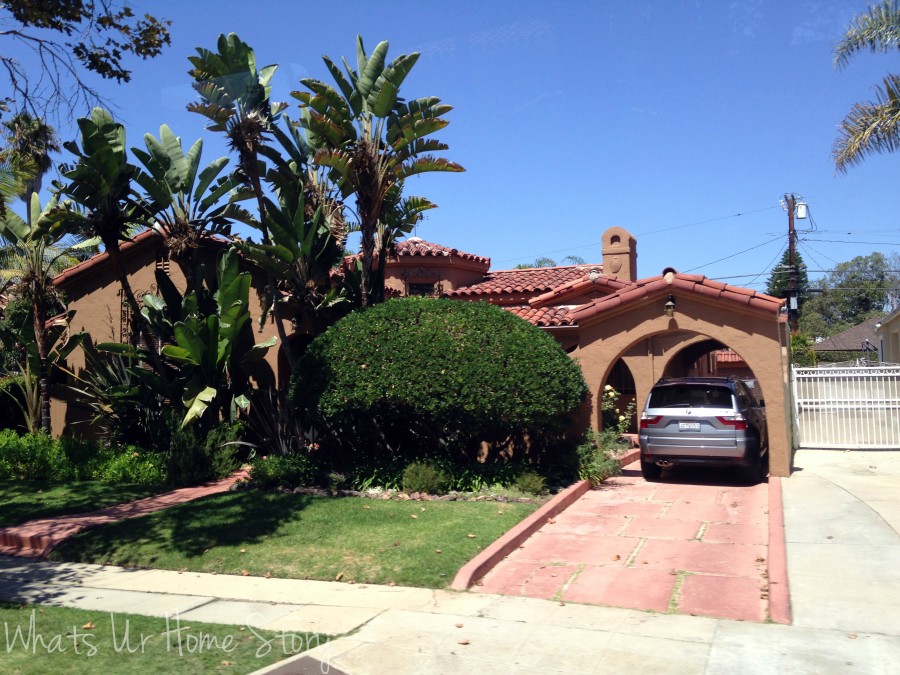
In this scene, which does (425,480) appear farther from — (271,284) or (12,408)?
(12,408)

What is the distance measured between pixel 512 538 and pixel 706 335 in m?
6.19

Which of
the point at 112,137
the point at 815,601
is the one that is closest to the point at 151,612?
the point at 815,601

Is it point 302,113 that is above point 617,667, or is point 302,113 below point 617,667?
above

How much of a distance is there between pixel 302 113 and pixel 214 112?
160 centimetres

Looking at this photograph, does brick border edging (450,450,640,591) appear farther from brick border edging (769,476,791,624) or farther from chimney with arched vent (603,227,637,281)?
chimney with arched vent (603,227,637,281)

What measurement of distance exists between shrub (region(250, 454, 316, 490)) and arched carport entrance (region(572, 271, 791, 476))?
5.02 metres

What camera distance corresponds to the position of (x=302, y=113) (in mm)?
13797

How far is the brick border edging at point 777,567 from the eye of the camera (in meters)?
6.32

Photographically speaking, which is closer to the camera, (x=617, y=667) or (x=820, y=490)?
(x=617, y=667)

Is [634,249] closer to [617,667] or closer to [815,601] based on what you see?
[815,601]

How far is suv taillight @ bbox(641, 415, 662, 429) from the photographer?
12.3 m

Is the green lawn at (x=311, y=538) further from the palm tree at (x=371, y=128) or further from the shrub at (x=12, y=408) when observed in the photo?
the shrub at (x=12, y=408)

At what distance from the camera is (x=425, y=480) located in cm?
1116

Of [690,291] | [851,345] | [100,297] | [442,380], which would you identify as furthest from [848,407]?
[851,345]
